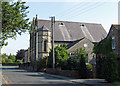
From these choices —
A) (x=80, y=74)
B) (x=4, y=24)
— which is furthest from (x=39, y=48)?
(x=4, y=24)

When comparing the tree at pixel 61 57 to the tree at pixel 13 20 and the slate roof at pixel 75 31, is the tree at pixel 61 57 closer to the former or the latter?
A: the slate roof at pixel 75 31

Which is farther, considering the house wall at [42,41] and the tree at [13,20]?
the house wall at [42,41]

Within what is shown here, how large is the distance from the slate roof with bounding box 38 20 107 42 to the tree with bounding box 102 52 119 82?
3902 centimetres

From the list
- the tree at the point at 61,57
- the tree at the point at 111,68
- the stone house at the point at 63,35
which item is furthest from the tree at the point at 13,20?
the stone house at the point at 63,35

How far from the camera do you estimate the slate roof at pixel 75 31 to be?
196ft

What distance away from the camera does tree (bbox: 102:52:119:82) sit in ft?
60.6

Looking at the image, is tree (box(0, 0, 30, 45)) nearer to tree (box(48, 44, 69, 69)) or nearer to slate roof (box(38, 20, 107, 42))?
tree (box(48, 44, 69, 69))

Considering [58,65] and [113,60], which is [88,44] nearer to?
[58,65]

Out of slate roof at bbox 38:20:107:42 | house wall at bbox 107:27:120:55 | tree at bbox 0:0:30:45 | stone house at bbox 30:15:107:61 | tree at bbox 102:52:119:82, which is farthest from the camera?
slate roof at bbox 38:20:107:42

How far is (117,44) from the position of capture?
2591 centimetres

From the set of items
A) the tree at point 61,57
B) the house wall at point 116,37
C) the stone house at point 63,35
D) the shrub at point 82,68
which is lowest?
the shrub at point 82,68

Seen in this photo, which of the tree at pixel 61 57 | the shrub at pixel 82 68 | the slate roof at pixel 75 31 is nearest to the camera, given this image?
the shrub at pixel 82 68

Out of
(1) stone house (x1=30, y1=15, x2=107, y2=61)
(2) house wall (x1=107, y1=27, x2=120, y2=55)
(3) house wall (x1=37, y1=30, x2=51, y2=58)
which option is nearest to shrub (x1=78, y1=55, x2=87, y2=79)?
(2) house wall (x1=107, y1=27, x2=120, y2=55)

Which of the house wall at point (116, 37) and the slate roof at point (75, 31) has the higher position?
the slate roof at point (75, 31)
